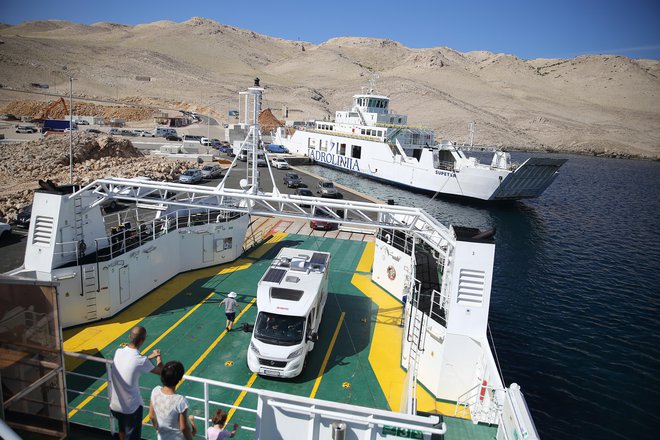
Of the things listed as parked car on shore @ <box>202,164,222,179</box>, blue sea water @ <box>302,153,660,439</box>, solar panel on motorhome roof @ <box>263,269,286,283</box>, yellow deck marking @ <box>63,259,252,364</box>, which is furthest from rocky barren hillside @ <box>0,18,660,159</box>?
solar panel on motorhome roof @ <box>263,269,286,283</box>

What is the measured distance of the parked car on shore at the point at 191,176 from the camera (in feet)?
133

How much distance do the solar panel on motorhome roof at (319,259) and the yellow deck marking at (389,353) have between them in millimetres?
3121

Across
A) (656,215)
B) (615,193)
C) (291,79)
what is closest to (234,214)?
(656,215)

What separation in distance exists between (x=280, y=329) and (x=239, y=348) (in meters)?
2.51

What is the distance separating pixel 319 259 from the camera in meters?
14.5

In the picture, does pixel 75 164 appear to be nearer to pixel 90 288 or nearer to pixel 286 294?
pixel 90 288

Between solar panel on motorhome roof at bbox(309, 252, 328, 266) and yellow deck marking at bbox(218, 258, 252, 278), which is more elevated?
solar panel on motorhome roof at bbox(309, 252, 328, 266)

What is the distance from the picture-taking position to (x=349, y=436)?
19.6 feet

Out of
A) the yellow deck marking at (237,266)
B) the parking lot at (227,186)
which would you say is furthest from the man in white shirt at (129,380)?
the parking lot at (227,186)

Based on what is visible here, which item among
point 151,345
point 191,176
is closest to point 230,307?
point 151,345

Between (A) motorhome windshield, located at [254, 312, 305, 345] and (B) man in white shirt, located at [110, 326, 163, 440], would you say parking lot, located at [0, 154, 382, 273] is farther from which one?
(B) man in white shirt, located at [110, 326, 163, 440]

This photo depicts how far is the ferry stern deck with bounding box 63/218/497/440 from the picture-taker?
403 inches

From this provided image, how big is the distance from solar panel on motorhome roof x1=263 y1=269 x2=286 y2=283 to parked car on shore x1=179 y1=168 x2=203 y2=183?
3020cm

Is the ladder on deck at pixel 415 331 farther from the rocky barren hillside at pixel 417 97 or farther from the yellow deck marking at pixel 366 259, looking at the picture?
the rocky barren hillside at pixel 417 97
